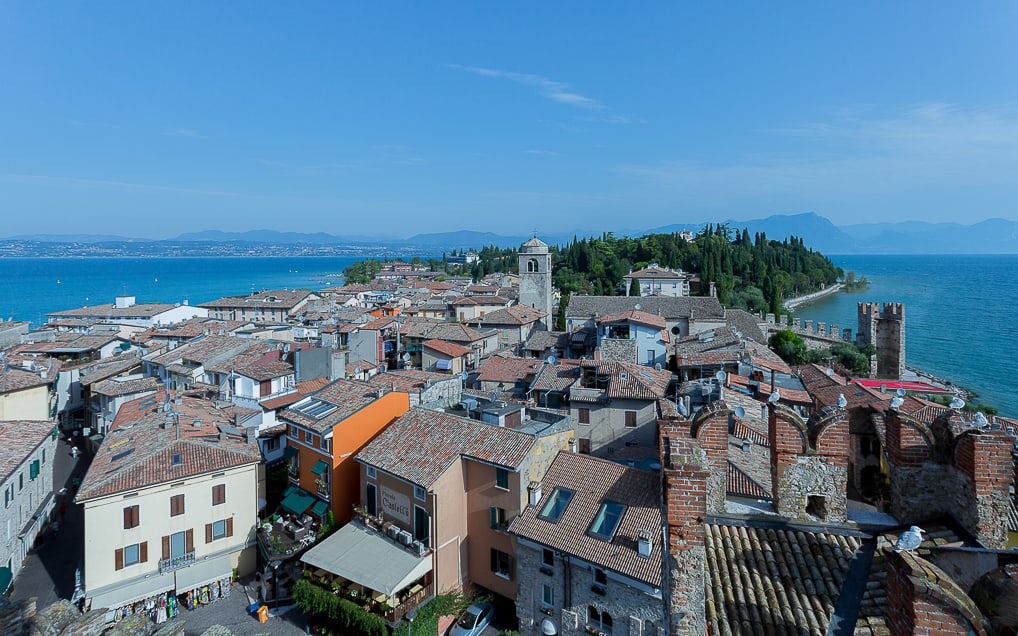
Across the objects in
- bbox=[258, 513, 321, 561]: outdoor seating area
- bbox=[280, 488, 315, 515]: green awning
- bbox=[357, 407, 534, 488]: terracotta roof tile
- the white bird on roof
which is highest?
the white bird on roof

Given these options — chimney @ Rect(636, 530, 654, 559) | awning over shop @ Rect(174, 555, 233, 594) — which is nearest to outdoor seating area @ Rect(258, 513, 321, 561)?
awning over shop @ Rect(174, 555, 233, 594)

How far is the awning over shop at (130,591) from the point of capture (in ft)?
Answer: 55.6

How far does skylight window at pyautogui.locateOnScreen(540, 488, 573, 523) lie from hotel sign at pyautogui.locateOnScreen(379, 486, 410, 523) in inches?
179

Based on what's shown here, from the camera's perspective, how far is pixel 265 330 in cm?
4612

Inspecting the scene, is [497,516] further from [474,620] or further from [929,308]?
[929,308]

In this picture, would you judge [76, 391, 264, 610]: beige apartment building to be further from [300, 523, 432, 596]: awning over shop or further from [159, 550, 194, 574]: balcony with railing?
[300, 523, 432, 596]: awning over shop

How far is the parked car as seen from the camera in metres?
16.0

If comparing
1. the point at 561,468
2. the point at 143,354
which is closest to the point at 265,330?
the point at 143,354

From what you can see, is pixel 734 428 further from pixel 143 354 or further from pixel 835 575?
pixel 143 354

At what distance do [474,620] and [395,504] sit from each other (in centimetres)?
410

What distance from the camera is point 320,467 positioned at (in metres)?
20.2

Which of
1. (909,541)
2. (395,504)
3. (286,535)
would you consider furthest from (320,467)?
(909,541)

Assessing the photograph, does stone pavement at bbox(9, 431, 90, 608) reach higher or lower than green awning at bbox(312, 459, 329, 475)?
lower

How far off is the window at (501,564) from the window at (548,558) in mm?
2315
